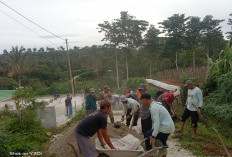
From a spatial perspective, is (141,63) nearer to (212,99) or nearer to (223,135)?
(212,99)

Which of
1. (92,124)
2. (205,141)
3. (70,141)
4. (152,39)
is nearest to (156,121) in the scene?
(92,124)

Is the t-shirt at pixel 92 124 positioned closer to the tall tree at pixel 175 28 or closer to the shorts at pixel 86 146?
the shorts at pixel 86 146

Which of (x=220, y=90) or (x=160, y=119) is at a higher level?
(x=160, y=119)

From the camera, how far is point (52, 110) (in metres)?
9.67

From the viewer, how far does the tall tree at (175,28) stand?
873 inches

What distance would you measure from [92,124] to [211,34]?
24757 mm

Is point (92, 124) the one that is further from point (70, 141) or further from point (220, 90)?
point (220, 90)

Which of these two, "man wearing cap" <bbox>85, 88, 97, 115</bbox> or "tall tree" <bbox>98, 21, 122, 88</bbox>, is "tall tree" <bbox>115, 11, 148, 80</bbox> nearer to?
"tall tree" <bbox>98, 21, 122, 88</bbox>

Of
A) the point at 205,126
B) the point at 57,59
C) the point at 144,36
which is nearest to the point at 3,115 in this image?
the point at 205,126

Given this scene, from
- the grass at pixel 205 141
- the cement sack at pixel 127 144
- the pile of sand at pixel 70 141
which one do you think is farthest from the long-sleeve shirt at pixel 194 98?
the cement sack at pixel 127 144

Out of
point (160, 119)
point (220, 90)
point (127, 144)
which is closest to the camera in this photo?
point (160, 119)

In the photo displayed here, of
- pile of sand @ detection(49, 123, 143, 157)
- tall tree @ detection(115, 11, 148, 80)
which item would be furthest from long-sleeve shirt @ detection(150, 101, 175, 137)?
tall tree @ detection(115, 11, 148, 80)

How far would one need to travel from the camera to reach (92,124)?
342cm

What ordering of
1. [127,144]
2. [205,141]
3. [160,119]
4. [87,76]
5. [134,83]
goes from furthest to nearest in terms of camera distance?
[87,76]
[134,83]
[205,141]
[127,144]
[160,119]
